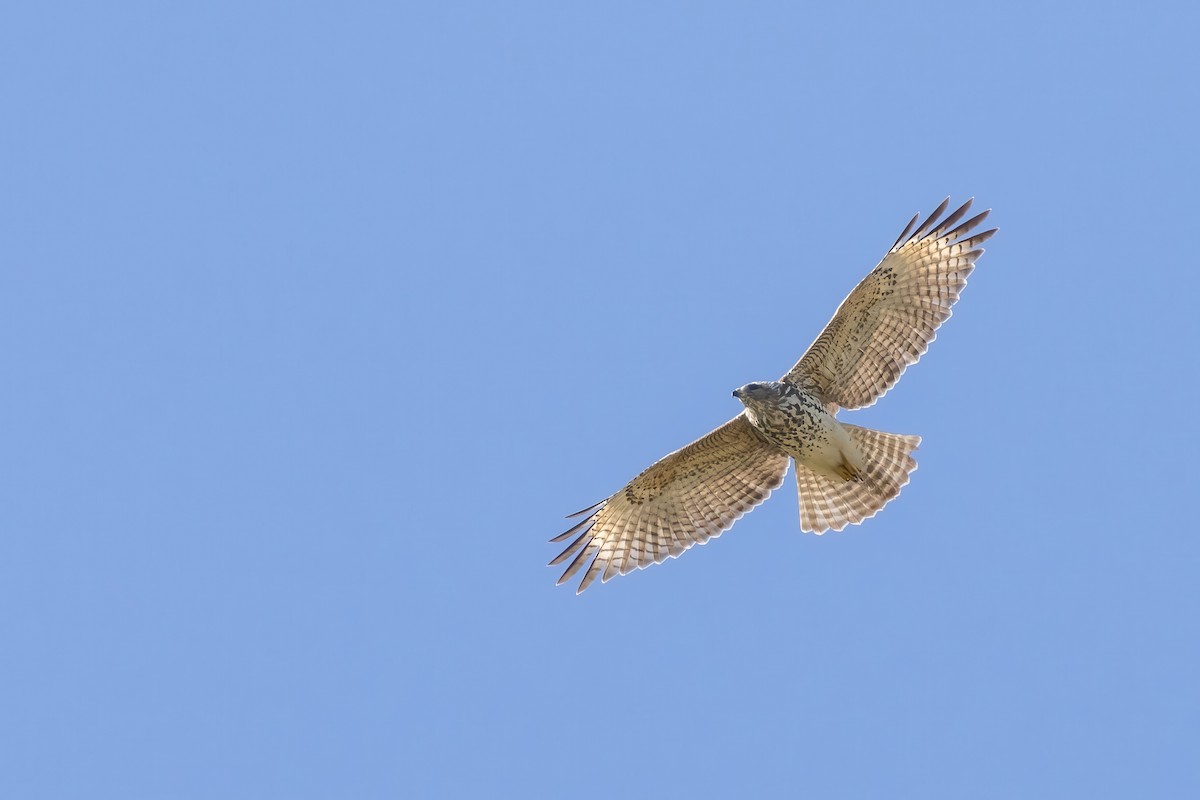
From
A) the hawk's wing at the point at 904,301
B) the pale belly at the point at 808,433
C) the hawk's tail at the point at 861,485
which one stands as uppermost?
the hawk's wing at the point at 904,301

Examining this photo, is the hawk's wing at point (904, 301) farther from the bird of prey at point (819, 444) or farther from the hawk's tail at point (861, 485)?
the hawk's tail at point (861, 485)

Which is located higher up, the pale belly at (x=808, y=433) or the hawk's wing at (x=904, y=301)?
the hawk's wing at (x=904, y=301)

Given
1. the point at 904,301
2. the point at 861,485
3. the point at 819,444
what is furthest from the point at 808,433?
the point at 904,301

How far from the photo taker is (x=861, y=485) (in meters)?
17.5

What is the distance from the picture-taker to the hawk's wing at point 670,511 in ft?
57.8

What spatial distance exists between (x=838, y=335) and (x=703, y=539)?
227 centimetres

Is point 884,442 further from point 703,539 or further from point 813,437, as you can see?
point 703,539

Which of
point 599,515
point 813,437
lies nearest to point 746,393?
point 813,437

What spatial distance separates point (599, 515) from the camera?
1772 centimetres

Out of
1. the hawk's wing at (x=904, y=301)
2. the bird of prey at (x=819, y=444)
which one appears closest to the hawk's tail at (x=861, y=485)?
the bird of prey at (x=819, y=444)

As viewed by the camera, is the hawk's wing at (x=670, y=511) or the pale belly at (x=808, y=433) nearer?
the pale belly at (x=808, y=433)

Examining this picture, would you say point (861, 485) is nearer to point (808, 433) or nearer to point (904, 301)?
point (808, 433)

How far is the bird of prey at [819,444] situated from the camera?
16953 millimetres

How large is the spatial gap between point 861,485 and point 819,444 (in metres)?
0.71
